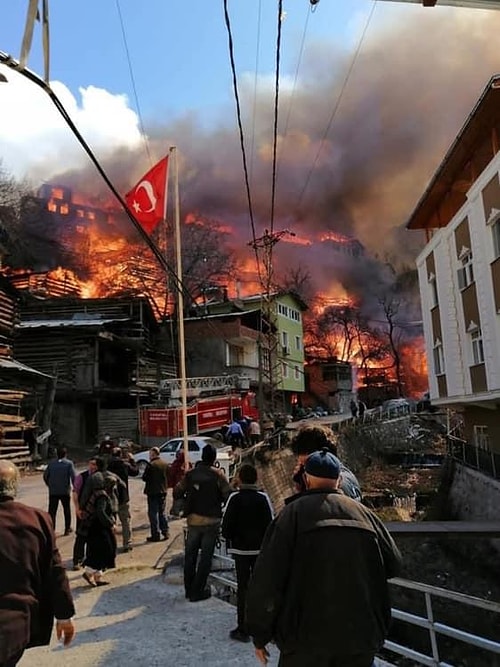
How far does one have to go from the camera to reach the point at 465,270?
17.1m

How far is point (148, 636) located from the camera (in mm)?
4707

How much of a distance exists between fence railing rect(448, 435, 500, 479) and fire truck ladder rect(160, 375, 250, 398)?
44.9 ft

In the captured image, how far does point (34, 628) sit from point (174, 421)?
22.8 metres

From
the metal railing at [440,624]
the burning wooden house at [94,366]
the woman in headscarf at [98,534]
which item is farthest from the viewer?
the burning wooden house at [94,366]

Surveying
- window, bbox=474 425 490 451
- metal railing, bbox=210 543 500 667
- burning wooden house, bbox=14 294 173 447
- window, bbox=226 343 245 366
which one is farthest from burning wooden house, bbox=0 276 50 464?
window, bbox=474 425 490 451

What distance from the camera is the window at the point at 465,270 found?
54.6 ft

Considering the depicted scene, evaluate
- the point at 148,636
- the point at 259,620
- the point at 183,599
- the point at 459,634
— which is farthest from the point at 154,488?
the point at 259,620

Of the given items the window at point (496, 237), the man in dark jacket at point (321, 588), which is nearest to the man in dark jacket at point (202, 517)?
the man in dark jacket at point (321, 588)

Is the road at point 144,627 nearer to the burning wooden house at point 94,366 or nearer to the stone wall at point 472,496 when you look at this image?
the stone wall at point 472,496

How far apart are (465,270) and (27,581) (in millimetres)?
17142

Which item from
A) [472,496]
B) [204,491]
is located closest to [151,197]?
[204,491]

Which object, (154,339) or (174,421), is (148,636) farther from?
(154,339)

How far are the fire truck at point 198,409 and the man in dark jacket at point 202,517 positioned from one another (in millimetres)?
19355

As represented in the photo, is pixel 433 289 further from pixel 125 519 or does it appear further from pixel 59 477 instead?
pixel 59 477
